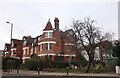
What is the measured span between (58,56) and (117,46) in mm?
23192

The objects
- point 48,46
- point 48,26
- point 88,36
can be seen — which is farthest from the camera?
point 48,26

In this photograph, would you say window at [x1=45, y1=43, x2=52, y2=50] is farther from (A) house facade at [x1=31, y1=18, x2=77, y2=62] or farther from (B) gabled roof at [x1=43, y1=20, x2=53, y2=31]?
(B) gabled roof at [x1=43, y1=20, x2=53, y2=31]

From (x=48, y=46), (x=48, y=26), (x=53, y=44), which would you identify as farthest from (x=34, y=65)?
(x=48, y=26)

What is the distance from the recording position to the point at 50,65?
1834 inches

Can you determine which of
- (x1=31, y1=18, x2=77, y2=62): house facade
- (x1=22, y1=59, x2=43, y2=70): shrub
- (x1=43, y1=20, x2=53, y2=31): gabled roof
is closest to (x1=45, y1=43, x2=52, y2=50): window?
(x1=31, y1=18, x2=77, y2=62): house facade

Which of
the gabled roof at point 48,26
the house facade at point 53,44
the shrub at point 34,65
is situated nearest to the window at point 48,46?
the house facade at point 53,44

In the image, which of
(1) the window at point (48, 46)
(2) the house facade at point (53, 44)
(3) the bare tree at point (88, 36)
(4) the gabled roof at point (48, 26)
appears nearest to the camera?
(3) the bare tree at point (88, 36)

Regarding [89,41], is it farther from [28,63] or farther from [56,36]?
[56,36]

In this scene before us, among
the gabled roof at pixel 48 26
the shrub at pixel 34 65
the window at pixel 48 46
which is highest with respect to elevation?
the gabled roof at pixel 48 26

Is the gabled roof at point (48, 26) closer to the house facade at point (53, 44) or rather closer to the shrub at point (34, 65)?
the house facade at point (53, 44)

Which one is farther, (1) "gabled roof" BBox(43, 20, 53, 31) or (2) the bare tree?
(1) "gabled roof" BBox(43, 20, 53, 31)

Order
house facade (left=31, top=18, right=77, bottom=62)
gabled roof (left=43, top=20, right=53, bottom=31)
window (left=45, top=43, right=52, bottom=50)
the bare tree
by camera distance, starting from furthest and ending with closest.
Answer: gabled roof (left=43, top=20, right=53, bottom=31)
window (left=45, top=43, right=52, bottom=50)
house facade (left=31, top=18, right=77, bottom=62)
the bare tree

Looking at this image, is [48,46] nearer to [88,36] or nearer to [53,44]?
[53,44]

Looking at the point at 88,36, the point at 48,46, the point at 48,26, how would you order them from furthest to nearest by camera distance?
1. the point at 48,26
2. the point at 48,46
3. the point at 88,36
